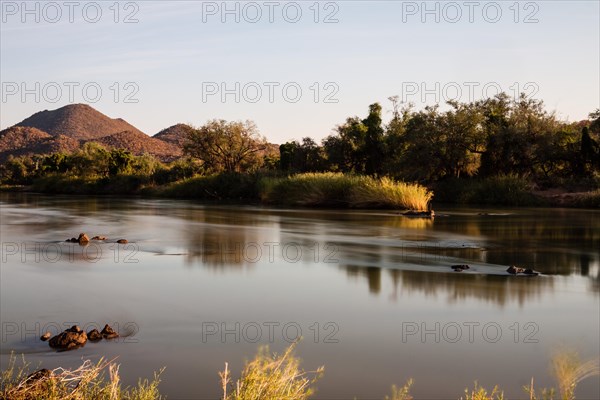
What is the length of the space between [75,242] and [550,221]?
18115mm

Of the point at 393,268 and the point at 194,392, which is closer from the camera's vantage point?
the point at 194,392

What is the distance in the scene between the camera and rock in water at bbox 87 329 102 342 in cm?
708

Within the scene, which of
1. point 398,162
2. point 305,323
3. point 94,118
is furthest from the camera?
point 94,118

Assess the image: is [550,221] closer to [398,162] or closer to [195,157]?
[398,162]

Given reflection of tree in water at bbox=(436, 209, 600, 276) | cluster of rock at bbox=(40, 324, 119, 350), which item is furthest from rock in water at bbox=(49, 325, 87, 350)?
reflection of tree in water at bbox=(436, 209, 600, 276)

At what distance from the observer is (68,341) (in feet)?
22.3

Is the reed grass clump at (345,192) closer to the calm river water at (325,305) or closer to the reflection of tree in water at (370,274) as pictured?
the calm river water at (325,305)

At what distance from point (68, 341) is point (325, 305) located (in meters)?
3.74

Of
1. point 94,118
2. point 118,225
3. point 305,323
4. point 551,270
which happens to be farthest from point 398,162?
point 94,118

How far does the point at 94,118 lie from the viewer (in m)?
161

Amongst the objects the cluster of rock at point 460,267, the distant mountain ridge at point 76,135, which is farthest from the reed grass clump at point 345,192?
the distant mountain ridge at point 76,135

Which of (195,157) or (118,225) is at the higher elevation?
(195,157)

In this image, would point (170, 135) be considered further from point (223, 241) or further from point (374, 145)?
point (223, 241)

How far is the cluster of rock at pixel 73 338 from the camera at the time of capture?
6762mm
